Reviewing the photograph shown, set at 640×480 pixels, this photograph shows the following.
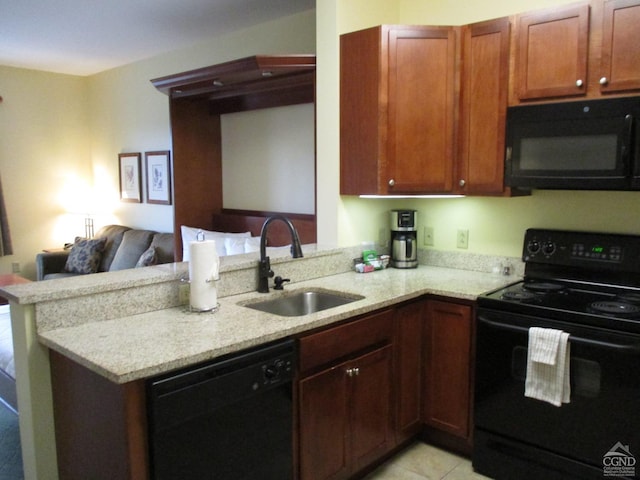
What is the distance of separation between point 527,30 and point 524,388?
166 cm

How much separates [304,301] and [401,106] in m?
1.15

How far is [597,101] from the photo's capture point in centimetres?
222

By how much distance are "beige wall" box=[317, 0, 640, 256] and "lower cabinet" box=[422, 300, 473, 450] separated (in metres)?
0.64

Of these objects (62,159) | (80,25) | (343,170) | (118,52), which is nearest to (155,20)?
(80,25)

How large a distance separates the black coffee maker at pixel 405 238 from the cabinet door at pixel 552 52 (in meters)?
0.92

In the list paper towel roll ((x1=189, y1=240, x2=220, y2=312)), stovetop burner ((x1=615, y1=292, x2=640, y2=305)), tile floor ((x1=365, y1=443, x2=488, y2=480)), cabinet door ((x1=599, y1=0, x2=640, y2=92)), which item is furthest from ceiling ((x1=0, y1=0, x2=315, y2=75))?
tile floor ((x1=365, y1=443, x2=488, y2=480))

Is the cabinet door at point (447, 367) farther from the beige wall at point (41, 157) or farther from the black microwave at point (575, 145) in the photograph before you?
the beige wall at point (41, 157)

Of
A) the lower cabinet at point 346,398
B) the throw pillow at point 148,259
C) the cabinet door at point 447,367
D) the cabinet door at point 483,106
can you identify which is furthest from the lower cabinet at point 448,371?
the throw pillow at point 148,259

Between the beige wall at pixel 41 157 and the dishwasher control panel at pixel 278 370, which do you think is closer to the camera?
the dishwasher control panel at pixel 278 370

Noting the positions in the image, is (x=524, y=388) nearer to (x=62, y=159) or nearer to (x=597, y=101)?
(x=597, y=101)

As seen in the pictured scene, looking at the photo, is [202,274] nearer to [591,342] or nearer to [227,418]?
[227,418]

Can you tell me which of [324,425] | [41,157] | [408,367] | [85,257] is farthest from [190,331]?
[41,157]

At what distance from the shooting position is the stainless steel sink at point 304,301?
8.00ft

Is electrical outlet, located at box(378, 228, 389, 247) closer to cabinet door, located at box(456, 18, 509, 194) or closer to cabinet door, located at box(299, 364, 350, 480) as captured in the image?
cabinet door, located at box(456, 18, 509, 194)
